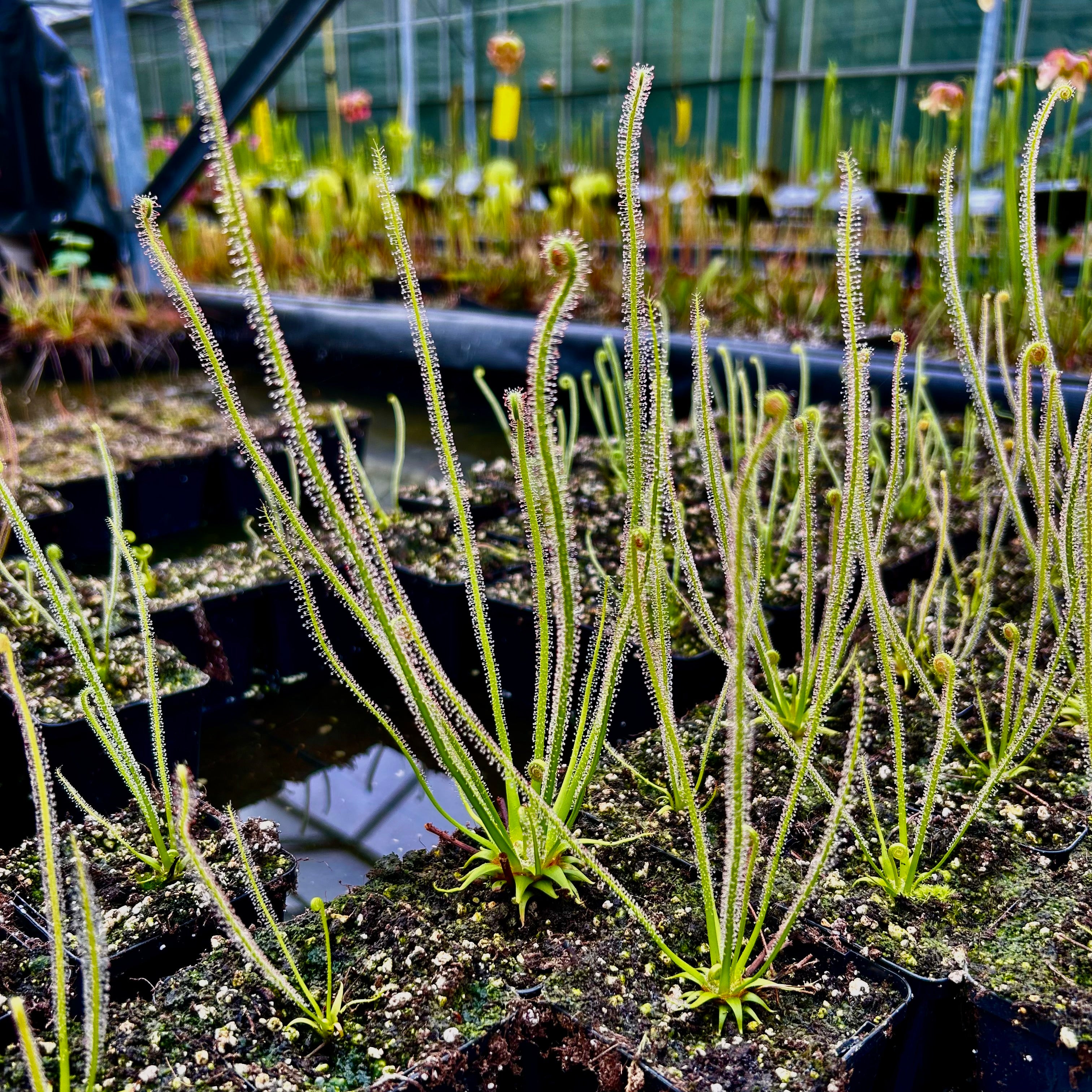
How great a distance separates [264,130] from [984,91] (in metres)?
4.93

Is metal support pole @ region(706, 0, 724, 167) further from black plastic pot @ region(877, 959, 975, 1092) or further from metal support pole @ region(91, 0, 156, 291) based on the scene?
black plastic pot @ region(877, 959, 975, 1092)

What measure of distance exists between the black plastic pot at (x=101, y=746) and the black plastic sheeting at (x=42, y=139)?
442 centimetres

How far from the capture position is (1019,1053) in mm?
894

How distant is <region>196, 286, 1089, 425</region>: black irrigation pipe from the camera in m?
2.90

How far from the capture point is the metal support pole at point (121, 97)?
4512 mm

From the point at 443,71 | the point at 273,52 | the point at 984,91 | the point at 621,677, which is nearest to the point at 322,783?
the point at 621,677

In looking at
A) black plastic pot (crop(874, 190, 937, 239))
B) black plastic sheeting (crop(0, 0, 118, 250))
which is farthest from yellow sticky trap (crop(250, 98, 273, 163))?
black plastic pot (crop(874, 190, 937, 239))

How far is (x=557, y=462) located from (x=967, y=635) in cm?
104

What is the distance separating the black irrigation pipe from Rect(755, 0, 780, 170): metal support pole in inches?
225

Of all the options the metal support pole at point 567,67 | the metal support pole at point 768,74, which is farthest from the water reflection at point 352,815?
the metal support pole at point 567,67

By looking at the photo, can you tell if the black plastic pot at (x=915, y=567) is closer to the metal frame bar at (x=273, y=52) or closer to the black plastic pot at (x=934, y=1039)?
the black plastic pot at (x=934, y=1039)

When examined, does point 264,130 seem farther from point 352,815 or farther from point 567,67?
point 352,815

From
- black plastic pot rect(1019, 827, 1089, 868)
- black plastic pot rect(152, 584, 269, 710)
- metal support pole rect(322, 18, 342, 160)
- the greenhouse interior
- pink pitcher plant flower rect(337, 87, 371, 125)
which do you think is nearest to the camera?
the greenhouse interior

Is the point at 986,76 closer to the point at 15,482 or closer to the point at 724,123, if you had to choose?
the point at 724,123
